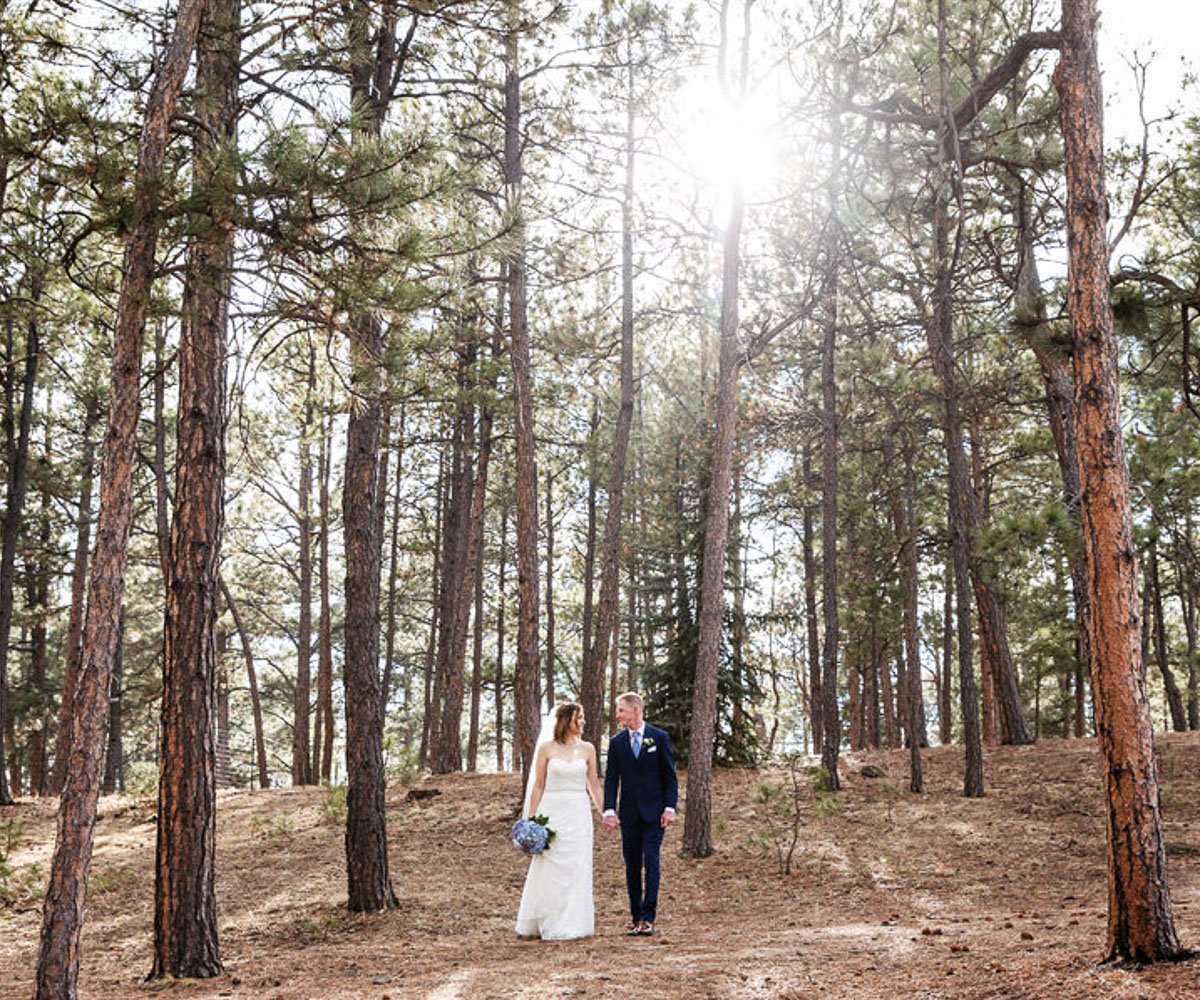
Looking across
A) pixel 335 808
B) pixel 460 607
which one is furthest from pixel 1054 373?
pixel 335 808

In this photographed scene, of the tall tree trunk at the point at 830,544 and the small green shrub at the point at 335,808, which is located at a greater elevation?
the tall tree trunk at the point at 830,544

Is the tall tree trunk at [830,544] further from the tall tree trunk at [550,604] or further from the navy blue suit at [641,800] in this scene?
the tall tree trunk at [550,604]

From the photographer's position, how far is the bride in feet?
25.7

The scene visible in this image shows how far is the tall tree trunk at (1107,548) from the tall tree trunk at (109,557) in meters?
5.19

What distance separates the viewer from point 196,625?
709 cm

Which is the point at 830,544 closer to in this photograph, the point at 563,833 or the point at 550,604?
the point at 563,833

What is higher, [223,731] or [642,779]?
[642,779]

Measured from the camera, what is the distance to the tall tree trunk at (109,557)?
5707 mm

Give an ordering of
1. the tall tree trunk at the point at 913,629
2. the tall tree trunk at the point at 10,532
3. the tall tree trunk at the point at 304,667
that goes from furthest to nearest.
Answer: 1. the tall tree trunk at the point at 304,667
2. the tall tree trunk at the point at 10,532
3. the tall tree trunk at the point at 913,629

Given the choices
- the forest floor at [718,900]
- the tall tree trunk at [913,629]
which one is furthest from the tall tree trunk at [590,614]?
the tall tree trunk at [913,629]

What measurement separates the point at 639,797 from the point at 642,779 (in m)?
0.14

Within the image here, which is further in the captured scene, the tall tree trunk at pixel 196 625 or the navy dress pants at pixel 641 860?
the navy dress pants at pixel 641 860

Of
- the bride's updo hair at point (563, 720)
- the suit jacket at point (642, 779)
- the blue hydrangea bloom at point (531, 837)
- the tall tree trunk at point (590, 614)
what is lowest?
the blue hydrangea bloom at point (531, 837)

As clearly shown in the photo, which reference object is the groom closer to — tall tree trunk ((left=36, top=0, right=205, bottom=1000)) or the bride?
the bride
